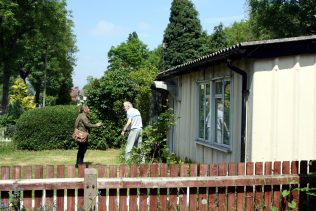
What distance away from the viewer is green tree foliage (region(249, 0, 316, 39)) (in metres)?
35.2

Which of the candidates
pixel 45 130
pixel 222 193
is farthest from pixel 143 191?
pixel 45 130

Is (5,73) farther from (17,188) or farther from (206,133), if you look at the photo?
(17,188)

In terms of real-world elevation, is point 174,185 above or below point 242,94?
below

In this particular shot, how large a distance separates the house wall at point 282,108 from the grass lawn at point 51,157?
671 centimetres

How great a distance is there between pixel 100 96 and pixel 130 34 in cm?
6969

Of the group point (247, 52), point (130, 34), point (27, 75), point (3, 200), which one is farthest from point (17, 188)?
point (130, 34)

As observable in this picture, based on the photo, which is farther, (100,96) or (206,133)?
(100,96)

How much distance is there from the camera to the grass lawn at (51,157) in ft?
45.8

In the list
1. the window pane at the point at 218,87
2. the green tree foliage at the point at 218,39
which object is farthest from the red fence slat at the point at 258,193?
the green tree foliage at the point at 218,39

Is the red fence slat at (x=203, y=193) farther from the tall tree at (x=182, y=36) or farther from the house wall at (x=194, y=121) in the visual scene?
the tall tree at (x=182, y=36)

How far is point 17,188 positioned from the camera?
15.4ft

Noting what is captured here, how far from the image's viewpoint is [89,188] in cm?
477

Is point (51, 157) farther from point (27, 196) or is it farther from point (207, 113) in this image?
point (27, 196)

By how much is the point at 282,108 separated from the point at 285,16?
30.7m
